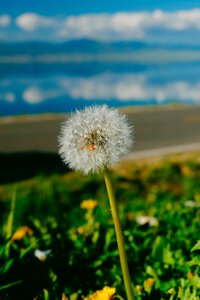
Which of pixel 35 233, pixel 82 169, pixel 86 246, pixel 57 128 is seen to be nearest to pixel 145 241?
pixel 86 246

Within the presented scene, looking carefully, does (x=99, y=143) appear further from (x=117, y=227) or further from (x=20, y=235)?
(x=20, y=235)

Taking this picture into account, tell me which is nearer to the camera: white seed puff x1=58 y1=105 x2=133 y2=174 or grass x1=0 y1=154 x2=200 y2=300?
white seed puff x1=58 y1=105 x2=133 y2=174

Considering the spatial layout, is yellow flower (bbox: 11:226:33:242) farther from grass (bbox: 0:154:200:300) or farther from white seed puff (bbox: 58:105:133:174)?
white seed puff (bbox: 58:105:133:174)

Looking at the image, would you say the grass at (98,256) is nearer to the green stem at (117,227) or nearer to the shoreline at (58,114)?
the green stem at (117,227)

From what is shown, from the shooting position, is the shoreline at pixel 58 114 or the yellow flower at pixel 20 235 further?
the shoreline at pixel 58 114

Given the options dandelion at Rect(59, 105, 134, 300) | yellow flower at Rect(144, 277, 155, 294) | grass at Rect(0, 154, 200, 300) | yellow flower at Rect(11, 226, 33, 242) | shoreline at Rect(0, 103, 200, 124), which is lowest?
yellow flower at Rect(144, 277, 155, 294)

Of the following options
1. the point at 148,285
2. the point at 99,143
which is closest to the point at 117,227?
the point at 99,143

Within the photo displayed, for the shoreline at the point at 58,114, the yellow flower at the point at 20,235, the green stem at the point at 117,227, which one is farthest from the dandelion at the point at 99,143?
the shoreline at the point at 58,114

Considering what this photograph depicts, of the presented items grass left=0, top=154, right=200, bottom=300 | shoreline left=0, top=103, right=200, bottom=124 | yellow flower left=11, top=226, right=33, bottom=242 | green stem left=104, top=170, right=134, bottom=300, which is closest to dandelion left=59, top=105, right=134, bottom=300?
green stem left=104, top=170, right=134, bottom=300
